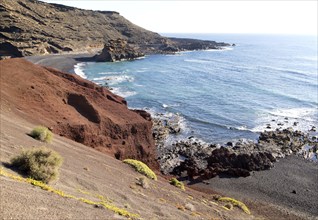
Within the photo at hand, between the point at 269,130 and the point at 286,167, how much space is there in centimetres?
1484

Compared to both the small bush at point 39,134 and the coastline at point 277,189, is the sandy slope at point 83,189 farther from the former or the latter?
the coastline at point 277,189

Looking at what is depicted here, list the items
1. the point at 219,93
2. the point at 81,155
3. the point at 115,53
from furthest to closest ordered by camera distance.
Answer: the point at 115,53 → the point at 219,93 → the point at 81,155

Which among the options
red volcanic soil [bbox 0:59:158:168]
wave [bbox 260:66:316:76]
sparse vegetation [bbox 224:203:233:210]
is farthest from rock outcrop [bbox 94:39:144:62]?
sparse vegetation [bbox 224:203:233:210]

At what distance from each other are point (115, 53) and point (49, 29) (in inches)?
1214

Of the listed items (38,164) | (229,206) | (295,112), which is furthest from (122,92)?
(38,164)

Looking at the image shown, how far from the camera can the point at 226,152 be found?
142 feet

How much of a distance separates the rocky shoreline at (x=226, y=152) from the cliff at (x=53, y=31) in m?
77.1

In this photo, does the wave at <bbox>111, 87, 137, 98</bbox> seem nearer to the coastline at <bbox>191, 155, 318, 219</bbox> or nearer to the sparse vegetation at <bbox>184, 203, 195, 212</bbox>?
the coastline at <bbox>191, 155, 318, 219</bbox>

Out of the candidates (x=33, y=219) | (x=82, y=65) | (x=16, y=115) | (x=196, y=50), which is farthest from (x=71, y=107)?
(x=196, y=50)

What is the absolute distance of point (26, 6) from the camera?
451 ft

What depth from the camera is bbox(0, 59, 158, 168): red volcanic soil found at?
1113 inches

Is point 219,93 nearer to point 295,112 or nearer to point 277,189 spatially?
point 295,112

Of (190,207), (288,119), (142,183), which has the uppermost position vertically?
(142,183)

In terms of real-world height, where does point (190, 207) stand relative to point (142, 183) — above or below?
below
